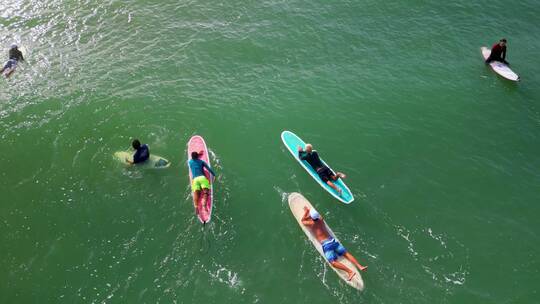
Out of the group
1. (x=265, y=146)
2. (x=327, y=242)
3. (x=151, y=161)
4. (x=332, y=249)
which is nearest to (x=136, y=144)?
(x=151, y=161)

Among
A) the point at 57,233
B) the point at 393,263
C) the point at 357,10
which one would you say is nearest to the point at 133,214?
the point at 57,233

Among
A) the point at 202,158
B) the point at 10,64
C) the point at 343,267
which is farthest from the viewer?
the point at 10,64

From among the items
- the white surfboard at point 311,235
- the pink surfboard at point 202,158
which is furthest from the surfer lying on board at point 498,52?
the pink surfboard at point 202,158

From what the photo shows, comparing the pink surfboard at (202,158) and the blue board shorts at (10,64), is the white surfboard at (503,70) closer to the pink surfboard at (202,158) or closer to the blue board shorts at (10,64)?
the pink surfboard at (202,158)

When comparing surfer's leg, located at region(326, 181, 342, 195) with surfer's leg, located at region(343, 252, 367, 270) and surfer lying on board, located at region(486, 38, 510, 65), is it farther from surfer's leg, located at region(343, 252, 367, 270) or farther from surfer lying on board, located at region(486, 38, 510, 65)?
surfer lying on board, located at region(486, 38, 510, 65)

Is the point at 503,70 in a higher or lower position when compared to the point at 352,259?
higher

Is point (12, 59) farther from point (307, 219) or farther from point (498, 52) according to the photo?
point (498, 52)

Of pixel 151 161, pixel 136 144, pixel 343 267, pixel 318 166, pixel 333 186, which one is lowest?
pixel 343 267
